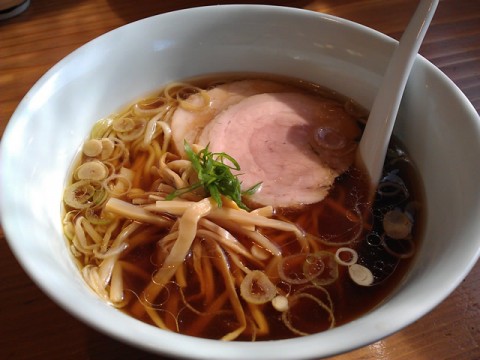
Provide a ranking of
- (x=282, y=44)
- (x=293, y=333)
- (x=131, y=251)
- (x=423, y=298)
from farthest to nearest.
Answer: (x=282, y=44) → (x=131, y=251) → (x=293, y=333) → (x=423, y=298)

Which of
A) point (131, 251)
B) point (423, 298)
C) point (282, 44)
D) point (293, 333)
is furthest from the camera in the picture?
point (282, 44)

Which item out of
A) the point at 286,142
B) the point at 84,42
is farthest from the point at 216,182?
the point at 84,42

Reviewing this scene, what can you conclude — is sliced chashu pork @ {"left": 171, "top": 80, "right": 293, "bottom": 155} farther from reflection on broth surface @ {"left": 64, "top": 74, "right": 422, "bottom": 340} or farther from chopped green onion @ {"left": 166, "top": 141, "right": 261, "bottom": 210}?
chopped green onion @ {"left": 166, "top": 141, "right": 261, "bottom": 210}

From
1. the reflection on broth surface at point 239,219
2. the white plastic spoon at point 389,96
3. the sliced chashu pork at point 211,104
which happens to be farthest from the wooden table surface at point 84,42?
the sliced chashu pork at point 211,104

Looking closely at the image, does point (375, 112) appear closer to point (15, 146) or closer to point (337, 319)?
point (337, 319)

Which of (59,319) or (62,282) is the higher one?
A: (62,282)

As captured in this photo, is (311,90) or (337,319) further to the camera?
(311,90)

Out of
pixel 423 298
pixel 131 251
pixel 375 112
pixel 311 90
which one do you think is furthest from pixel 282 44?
pixel 423 298

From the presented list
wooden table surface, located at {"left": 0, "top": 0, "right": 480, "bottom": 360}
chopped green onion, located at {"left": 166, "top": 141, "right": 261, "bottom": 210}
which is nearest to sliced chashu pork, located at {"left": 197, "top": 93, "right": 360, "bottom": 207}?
chopped green onion, located at {"left": 166, "top": 141, "right": 261, "bottom": 210}

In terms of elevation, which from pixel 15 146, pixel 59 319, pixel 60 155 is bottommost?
pixel 59 319
